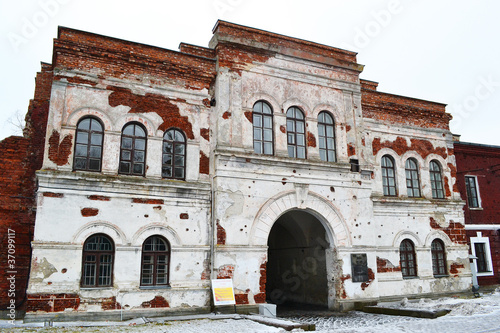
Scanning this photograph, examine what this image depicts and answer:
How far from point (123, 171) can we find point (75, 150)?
1.40 metres

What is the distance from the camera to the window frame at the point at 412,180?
1680cm

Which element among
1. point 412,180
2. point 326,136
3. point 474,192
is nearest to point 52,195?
point 326,136

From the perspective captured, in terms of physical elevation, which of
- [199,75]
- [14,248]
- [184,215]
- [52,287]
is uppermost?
[199,75]

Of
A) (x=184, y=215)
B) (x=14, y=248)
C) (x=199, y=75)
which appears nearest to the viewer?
(x=14, y=248)

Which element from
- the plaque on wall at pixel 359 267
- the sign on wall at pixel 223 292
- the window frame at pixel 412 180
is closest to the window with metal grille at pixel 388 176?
the window frame at pixel 412 180

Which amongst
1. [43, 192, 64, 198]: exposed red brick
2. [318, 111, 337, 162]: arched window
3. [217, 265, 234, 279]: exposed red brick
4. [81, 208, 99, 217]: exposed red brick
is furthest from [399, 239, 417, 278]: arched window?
[43, 192, 64, 198]: exposed red brick

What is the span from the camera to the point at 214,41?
46.2 ft

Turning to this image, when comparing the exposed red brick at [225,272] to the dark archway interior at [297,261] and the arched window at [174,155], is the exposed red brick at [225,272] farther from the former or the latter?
the dark archway interior at [297,261]

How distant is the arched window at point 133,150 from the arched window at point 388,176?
925cm

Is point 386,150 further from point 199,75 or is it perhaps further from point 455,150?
point 199,75

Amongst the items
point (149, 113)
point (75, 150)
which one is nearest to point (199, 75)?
point (149, 113)

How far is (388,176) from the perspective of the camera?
16.5m

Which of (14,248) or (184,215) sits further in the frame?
(184,215)

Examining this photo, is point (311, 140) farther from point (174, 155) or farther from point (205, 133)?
point (174, 155)
